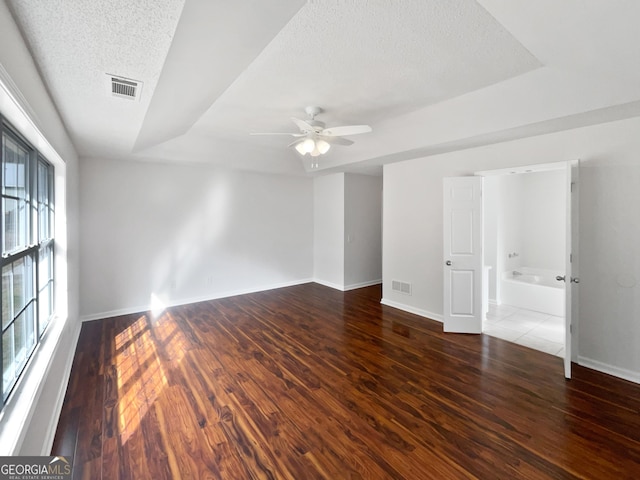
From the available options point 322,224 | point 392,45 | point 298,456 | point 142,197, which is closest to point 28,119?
point 392,45

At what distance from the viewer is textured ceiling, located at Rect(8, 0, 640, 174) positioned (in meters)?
1.44

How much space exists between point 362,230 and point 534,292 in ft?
10.8

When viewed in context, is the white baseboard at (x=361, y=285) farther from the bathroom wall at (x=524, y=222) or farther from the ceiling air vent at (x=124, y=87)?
the ceiling air vent at (x=124, y=87)

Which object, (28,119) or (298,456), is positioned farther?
(298,456)

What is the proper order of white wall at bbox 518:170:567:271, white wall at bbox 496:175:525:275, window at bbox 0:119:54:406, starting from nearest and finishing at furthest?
window at bbox 0:119:54:406 < white wall at bbox 496:175:525:275 < white wall at bbox 518:170:567:271

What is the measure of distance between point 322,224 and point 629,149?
4.91 m

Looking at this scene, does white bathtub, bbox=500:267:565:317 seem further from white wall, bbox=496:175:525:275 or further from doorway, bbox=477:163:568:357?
white wall, bbox=496:175:525:275

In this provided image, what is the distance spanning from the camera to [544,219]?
5.68m

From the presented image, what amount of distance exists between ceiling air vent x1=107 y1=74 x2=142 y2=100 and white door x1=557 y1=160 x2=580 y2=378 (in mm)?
3941

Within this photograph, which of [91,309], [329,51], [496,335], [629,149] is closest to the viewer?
[329,51]

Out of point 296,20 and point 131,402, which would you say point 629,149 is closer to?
point 296,20

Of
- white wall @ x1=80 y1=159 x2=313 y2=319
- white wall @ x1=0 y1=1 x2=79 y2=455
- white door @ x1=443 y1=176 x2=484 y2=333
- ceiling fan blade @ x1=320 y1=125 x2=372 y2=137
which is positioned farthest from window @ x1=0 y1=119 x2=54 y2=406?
white door @ x1=443 y1=176 x2=484 y2=333

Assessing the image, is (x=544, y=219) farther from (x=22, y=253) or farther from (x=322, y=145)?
(x=22, y=253)

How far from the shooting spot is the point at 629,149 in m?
2.79
